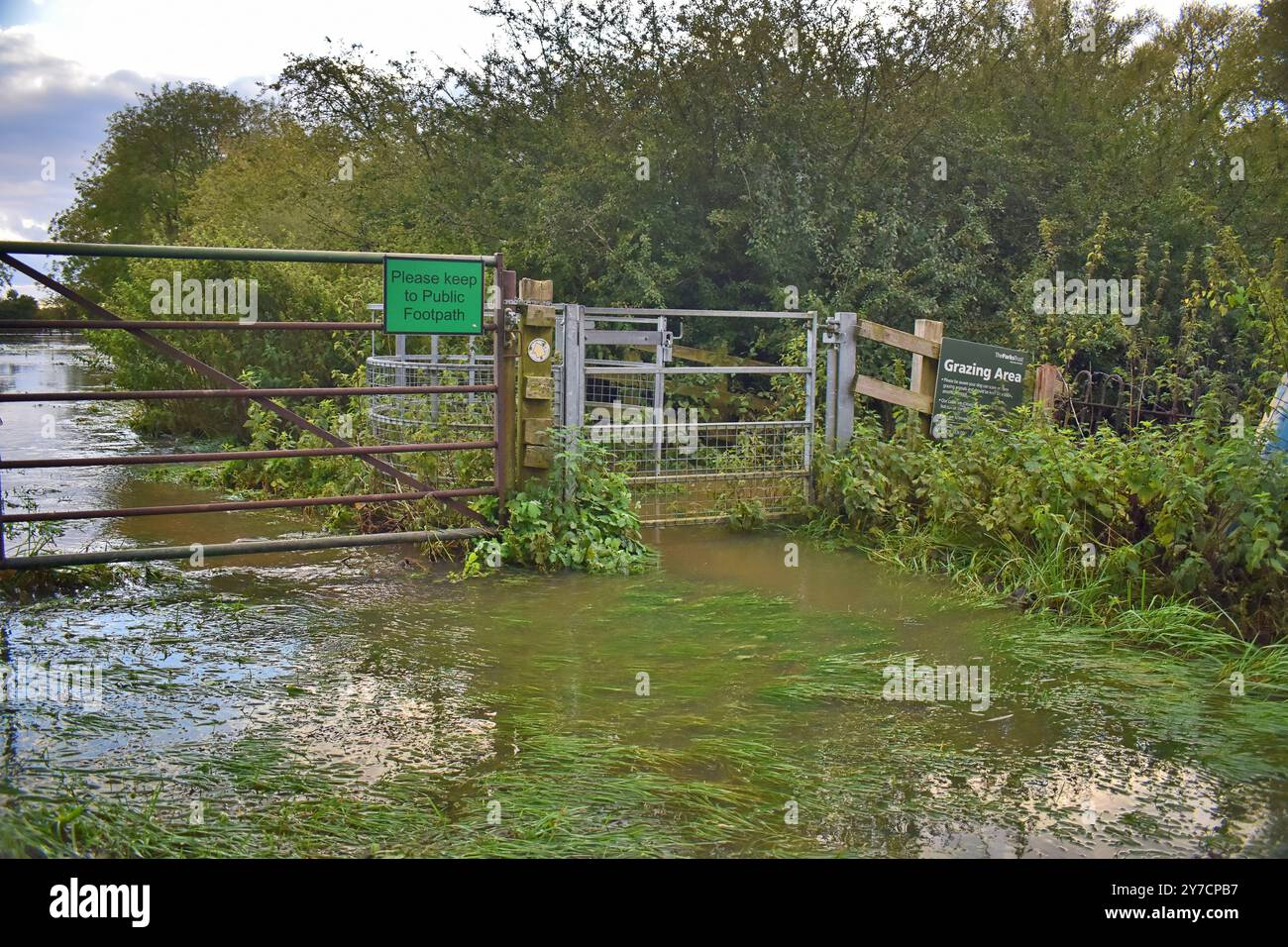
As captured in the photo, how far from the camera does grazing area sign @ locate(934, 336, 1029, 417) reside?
31.7ft

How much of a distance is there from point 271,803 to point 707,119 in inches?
490

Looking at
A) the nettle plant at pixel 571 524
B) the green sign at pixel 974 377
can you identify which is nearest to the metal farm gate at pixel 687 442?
the nettle plant at pixel 571 524

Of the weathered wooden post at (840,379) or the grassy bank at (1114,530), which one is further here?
the weathered wooden post at (840,379)

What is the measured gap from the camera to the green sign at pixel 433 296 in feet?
24.4

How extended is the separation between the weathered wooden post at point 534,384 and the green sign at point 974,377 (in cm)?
345

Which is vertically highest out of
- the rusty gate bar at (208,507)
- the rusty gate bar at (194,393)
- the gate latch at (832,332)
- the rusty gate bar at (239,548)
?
the gate latch at (832,332)

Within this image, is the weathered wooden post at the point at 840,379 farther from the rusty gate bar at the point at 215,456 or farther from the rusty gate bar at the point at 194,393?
the rusty gate bar at the point at 194,393

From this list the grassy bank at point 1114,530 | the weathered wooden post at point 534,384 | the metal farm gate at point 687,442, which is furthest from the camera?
the metal farm gate at point 687,442

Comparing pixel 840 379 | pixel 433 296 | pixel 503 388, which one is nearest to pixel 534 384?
pixel 503 388

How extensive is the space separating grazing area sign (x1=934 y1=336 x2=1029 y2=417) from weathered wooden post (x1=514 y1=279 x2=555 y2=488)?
3.46 meters

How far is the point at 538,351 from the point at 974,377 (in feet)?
12.6

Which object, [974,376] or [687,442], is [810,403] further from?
[974,376]
